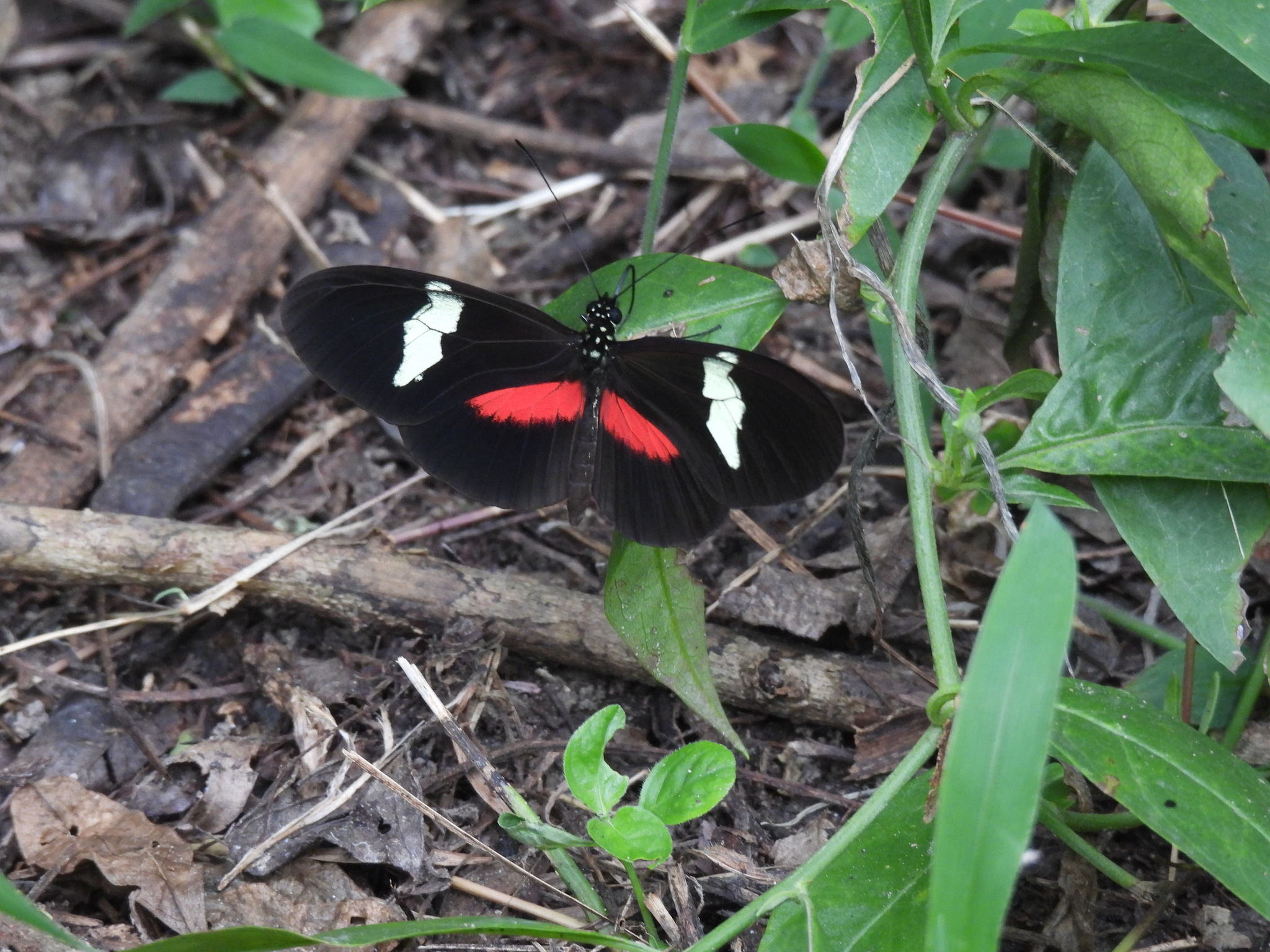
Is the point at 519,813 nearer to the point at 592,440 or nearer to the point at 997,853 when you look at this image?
the point at 592,440

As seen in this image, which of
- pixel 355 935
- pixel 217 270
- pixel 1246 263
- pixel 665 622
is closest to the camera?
pixel 355 935

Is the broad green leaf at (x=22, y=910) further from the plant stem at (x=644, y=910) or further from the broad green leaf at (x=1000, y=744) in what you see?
the broad green leaf at (x=1000, y=744)

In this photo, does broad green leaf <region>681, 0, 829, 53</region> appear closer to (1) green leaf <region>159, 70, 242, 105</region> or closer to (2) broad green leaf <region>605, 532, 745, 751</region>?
(2) broad green leaf <region>605, 532, 745, 751</region>

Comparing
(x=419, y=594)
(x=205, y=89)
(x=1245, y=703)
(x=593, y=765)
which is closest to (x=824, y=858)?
(x=593, y=765)

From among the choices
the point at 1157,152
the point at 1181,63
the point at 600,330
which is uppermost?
the point at 1181,63

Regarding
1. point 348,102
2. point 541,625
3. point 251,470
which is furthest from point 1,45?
point 541,625

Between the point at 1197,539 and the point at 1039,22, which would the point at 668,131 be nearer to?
the point at 1039,22
